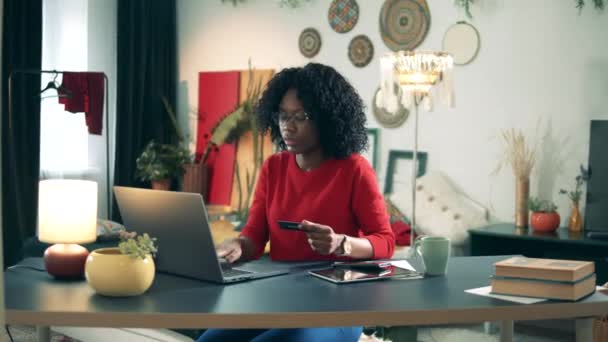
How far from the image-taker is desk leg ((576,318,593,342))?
1503 millimetres

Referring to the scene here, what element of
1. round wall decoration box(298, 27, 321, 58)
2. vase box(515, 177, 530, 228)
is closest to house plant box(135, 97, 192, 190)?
round wall decoration box(298, 27, 321, 58)

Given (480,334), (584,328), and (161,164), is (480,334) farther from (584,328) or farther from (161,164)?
(161,164)

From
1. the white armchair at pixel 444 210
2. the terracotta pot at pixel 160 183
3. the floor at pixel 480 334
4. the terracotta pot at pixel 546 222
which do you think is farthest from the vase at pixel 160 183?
the terracotta pot at pixel 546 222

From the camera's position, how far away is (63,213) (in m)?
1.68

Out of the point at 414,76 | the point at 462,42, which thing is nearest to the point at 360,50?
the point at 462,42

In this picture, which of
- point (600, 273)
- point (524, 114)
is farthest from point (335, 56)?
point (600, 273)

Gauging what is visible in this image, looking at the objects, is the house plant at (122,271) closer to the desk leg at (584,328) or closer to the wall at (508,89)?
the desk leg at (584,328)

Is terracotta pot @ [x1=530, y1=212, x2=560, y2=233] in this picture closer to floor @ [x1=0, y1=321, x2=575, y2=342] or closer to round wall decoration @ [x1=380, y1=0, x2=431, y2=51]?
floor @ [x1=0, y1=321, x2=575, y2=342]

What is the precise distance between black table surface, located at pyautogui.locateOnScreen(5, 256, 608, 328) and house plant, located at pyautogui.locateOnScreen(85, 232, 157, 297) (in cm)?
2

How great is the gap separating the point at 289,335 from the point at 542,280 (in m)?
0.58

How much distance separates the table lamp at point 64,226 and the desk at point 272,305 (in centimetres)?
4

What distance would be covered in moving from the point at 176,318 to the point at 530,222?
3.23 m

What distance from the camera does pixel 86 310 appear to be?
1.35m

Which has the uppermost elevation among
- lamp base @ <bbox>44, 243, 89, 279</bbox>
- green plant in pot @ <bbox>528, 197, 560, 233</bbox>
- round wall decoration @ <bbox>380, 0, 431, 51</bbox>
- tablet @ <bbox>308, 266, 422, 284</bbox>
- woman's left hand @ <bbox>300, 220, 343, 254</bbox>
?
round wall decoration @ <bbox>380, 0, 431, 51</bbox>
